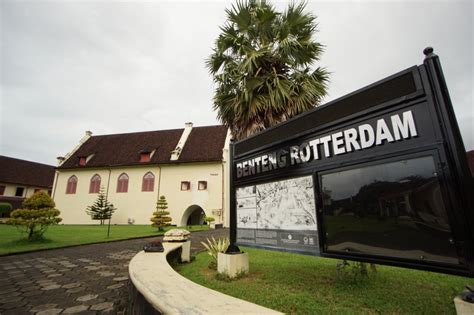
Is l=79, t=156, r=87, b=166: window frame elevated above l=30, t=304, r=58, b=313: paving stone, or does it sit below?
above

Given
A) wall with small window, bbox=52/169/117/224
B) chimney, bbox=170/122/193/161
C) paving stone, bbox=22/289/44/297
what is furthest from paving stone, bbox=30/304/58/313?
wall with small window, bbox=52/169/117/224

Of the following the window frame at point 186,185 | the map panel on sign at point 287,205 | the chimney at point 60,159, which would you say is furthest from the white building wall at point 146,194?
the map panel on sign at point 287,205

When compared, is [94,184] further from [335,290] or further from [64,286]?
[335,290]

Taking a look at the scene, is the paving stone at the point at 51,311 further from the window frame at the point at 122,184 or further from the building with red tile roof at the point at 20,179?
the building with red tile roof at the point at 20,179

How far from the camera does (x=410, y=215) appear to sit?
2.26 meters

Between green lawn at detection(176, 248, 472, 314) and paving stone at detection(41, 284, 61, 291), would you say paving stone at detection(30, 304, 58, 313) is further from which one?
green lawn at detection(176, 248, 472, 314)

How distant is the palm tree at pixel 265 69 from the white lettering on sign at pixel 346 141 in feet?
9.10

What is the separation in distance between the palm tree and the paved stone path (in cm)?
496

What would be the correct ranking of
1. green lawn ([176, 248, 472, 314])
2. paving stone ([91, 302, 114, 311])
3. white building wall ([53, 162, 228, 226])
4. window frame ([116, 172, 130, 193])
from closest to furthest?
green lawn ([176, 248, 472, 314]) < paving stone ([91, 302, 114, 311]) < white building wall ([53, 162, 228, 226]) < window frame ([116, 172, 130, 193])

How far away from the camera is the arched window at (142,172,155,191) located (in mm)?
22453

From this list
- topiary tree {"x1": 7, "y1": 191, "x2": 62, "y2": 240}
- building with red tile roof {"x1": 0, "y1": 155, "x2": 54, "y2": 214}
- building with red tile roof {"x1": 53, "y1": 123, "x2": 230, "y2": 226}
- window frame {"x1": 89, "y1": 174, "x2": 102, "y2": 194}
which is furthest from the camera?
building with red tile roof {"x1": 0, "y1": 155, "x2": 54, "y2": 214}

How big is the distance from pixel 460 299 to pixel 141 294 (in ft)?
9.02

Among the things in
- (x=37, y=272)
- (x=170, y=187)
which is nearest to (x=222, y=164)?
(x=170, y=187)

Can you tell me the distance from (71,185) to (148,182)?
927 cm
